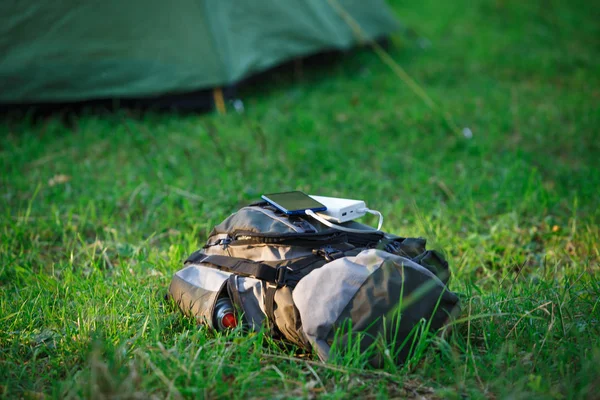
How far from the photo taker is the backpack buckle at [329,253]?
179 cm

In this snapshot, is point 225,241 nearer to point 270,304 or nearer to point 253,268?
point 253,268

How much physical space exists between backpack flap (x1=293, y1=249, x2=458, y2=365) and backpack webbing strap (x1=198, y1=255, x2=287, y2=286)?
3.4 inches

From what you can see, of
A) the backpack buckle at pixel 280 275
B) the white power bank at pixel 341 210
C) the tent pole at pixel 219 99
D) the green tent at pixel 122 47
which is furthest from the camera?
the tent pole at pixel 219 99

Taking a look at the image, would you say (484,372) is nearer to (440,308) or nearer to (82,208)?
(440,308)

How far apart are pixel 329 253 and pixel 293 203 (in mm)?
272

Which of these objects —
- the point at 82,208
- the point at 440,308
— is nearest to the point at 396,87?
the point at 82,208

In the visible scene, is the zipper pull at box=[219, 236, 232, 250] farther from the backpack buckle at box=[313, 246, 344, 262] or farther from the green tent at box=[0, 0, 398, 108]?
the green tent at box=[0, 0, 398, 108]

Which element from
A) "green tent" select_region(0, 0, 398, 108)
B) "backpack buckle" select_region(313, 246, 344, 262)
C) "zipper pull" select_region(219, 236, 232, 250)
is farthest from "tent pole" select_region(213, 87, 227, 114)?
"backpack buckle" select_region(313, 246, 344, 262)

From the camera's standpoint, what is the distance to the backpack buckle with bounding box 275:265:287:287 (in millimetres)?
1722

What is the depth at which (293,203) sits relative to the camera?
2.00 m

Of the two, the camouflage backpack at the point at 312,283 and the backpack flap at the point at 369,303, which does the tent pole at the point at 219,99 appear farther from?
the backpack flap at the point at 369,303

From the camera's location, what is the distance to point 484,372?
159 cm

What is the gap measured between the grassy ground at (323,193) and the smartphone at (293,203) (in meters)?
0.44

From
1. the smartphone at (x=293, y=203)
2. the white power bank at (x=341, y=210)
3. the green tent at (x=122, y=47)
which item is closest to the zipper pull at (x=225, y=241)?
the smartphone at (x=293, y=203)
